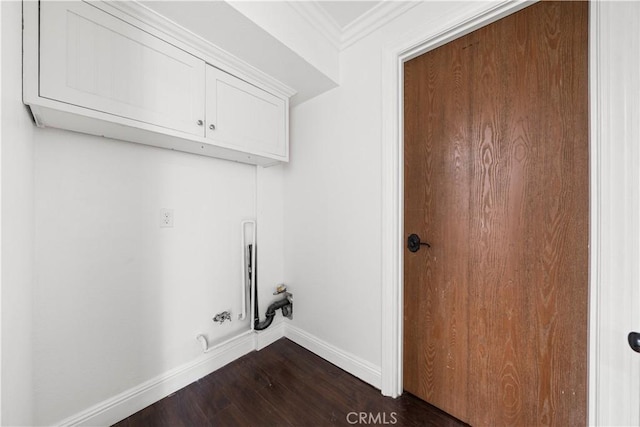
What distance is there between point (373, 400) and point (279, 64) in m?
2.16

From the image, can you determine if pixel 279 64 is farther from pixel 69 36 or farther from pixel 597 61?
pixel 597 61

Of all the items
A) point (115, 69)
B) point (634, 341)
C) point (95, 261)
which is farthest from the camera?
point (95, 261)

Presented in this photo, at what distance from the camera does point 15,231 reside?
0.75 metres

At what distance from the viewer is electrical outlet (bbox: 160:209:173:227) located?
147cm

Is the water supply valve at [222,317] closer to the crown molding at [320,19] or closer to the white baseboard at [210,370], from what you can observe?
the white baseboard at [210,370]

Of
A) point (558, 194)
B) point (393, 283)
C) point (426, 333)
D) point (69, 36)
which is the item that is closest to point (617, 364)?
point (558, 194)

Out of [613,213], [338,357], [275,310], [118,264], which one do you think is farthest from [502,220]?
[118,264]

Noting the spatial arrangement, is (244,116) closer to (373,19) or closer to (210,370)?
(373,19)

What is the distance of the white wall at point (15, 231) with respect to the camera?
65 cm

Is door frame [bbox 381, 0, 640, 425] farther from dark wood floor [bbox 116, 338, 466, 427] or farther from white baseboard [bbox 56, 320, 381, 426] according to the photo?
white baseboard [bbox 56, 320, 381, 426]

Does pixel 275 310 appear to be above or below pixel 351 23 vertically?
A: below

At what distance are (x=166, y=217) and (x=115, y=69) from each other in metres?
0.79

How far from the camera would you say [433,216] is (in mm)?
1369

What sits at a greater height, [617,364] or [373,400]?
[617,364]
